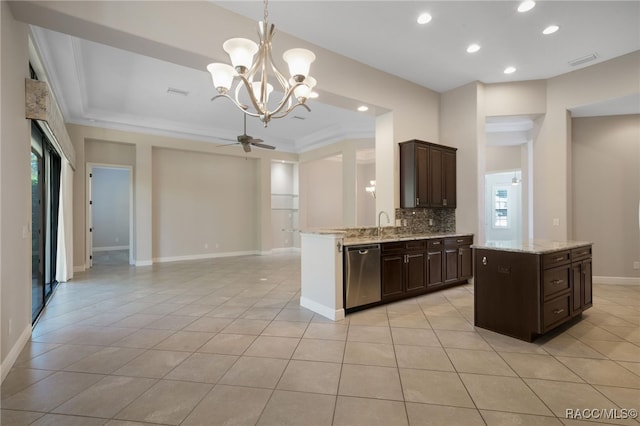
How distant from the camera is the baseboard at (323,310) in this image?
132 inches

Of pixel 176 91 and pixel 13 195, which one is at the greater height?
pixel 176 91

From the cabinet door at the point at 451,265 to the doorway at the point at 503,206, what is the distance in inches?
210

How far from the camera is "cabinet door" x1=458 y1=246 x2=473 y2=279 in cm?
481

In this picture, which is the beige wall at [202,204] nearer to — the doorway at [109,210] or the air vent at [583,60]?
the doorway at [109,210]

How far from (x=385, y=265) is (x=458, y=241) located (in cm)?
167

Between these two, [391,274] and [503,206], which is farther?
[503,206]

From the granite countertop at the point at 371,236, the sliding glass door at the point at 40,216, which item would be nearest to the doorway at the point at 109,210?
the sliding glass door at the point at 40,216

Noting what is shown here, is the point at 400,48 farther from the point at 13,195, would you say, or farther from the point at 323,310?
the point at 13,195

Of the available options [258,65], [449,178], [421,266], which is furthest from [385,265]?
[258,65]

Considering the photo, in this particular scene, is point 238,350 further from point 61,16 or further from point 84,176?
point 84,176

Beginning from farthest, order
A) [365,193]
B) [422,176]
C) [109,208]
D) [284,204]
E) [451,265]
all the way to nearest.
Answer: [365,193] → [109,208] → [284,204] → [422,176] → [451,265]

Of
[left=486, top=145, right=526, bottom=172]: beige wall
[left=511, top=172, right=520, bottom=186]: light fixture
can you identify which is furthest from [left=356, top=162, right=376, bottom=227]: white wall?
[left=511, top=172, right=520, bottom=186]: light fixture

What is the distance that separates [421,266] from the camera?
4234mm

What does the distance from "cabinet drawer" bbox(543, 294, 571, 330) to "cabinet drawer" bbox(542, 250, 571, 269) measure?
0.35 m
